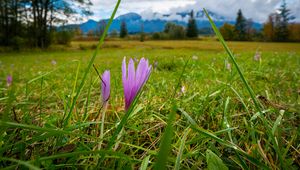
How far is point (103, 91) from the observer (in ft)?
2.27

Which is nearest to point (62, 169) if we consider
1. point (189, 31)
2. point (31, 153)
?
point (31, 153)

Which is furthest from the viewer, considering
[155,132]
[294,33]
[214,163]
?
[294,33]

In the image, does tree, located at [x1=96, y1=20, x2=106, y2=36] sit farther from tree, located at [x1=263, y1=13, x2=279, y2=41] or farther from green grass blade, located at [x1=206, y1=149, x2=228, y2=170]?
tree, located at [x1=263, y1=13, x2=279, y2=41]

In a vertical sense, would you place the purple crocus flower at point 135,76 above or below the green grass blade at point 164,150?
above

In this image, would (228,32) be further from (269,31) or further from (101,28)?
(101,28)

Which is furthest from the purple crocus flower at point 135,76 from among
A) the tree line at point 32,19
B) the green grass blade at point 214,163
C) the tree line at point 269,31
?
the tree line at point 269,31

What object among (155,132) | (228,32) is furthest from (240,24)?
(155,132)

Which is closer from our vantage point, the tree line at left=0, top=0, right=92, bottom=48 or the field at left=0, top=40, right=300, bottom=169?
the field at left=0, top=40, right=300, bottom=169

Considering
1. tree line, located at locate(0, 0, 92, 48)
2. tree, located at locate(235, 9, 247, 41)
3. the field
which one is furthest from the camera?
tree, located at locate(235, 9, 247, 41)

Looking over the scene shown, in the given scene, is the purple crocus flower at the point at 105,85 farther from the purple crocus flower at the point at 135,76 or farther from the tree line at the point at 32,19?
the tree line at the point at 32,19

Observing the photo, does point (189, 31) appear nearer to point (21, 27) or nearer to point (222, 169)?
point (21, 27)

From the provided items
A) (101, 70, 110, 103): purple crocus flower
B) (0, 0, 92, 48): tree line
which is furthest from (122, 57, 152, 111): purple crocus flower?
(0, 0, 92, 48): tree line

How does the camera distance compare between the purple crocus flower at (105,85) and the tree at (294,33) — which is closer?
the purple crocus flower at (105,85)

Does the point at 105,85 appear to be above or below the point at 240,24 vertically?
below
